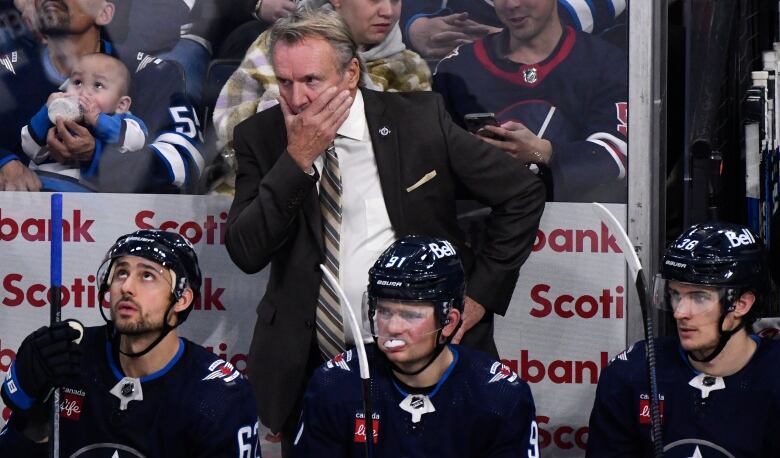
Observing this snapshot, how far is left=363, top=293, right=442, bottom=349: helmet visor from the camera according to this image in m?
4.01

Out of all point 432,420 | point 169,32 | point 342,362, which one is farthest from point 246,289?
point 432,420

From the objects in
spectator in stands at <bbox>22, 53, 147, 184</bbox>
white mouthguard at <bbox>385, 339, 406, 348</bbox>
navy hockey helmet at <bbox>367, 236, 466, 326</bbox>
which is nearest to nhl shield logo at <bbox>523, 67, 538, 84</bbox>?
navy hockey helmet at <bbox>367, 236, 466, 326</bbox>

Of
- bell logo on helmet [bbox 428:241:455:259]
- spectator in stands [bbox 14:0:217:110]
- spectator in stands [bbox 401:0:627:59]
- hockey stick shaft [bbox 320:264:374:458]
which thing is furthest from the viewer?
spectator in stands [bbox 14:0:217:110]

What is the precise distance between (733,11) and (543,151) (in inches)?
43.4

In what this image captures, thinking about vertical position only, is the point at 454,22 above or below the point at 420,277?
above

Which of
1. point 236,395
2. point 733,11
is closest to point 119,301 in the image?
point 236,395

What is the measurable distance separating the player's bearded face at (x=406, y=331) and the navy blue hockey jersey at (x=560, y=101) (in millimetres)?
1341

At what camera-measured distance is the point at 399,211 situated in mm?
4660

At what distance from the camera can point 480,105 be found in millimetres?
5211

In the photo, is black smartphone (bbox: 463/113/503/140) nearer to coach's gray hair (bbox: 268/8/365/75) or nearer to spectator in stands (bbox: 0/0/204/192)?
coach's gray hair (bbox: 268/8/365/75)

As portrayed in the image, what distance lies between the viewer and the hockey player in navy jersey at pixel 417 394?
13.1 ft

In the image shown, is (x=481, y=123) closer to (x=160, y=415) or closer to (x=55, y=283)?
(x=160, y=415)

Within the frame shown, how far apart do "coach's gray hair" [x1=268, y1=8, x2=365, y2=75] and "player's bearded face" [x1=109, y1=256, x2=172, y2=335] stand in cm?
91

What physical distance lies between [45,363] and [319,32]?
1.41 metres
